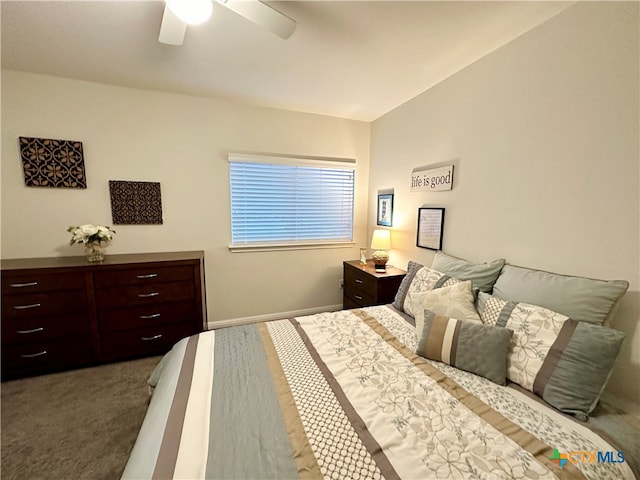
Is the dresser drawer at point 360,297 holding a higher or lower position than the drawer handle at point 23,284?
lower

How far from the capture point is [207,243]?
9.19 feet

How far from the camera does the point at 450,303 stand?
1.51 m

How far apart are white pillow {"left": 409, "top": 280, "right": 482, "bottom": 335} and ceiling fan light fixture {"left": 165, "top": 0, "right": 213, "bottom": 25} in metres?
1.87

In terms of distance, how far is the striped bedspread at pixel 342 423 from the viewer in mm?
804

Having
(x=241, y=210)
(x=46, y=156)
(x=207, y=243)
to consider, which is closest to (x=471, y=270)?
(x=241, y=210)

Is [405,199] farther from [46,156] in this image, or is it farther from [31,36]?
[46,156]

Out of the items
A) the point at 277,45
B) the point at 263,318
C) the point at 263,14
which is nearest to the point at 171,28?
the point at 263,14

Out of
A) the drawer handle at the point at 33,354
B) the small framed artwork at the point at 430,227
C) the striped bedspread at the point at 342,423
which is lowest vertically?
the drawer handle at the point at 33,354

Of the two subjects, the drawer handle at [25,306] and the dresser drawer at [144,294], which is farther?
the dresser drawer at [144,294]

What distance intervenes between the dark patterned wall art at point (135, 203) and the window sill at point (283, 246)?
81cm

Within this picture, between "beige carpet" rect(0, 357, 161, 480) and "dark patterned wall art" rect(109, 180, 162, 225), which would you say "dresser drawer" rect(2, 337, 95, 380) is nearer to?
"beige carpet" rect(0, 357, 161, 480)

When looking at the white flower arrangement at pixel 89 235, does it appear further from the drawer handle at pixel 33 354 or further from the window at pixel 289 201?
the window at pixel 289 201

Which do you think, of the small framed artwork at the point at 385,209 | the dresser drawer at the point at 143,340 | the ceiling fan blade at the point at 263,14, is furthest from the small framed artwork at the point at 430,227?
the dresser drawer at the point at 143,340

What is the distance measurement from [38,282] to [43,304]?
7.0 inches
